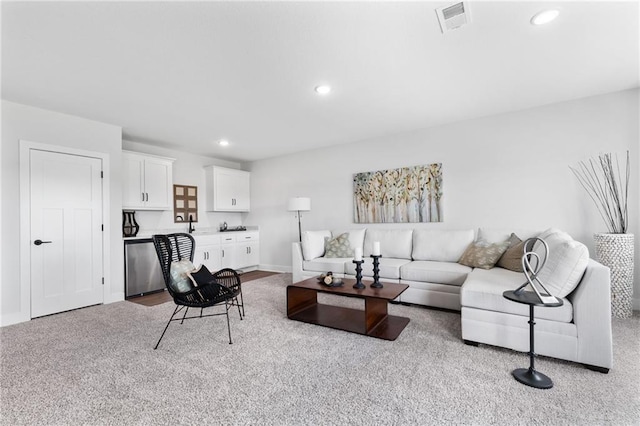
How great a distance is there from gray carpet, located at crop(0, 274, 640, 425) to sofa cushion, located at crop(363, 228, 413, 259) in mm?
1394

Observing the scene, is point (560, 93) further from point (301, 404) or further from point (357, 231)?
point (301, 404)

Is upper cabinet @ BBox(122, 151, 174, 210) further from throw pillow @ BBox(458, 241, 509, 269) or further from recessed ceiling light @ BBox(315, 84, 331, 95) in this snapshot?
throw pillow @ BBox(458, 241, 509, 269)

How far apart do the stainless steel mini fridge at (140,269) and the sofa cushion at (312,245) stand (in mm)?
2302

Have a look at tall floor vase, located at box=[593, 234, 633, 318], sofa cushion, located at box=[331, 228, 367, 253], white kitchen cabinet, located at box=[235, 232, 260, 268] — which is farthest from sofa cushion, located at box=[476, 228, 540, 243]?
white kitchen cabinet, located at box=[235, 232, 260, 268]

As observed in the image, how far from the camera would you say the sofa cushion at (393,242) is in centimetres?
411

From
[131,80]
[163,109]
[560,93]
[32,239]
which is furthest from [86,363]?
[560,93]

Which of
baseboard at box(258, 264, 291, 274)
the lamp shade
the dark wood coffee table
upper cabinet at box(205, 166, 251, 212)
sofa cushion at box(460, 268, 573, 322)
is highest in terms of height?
upper cabinet at box(205, 166, 251, 212)

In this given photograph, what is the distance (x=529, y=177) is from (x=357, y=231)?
2.40m

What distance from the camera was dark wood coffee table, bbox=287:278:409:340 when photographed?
2.58m

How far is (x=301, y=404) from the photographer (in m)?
1.63

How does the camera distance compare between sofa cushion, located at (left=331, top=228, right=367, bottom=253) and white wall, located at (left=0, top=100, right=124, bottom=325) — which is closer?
white wall, located at (left=0, top=100, right=124, bottom=325)

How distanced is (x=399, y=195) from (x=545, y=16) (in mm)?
2800

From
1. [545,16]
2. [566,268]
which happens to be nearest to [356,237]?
[566,268]

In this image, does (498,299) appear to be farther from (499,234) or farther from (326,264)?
(326,264)
